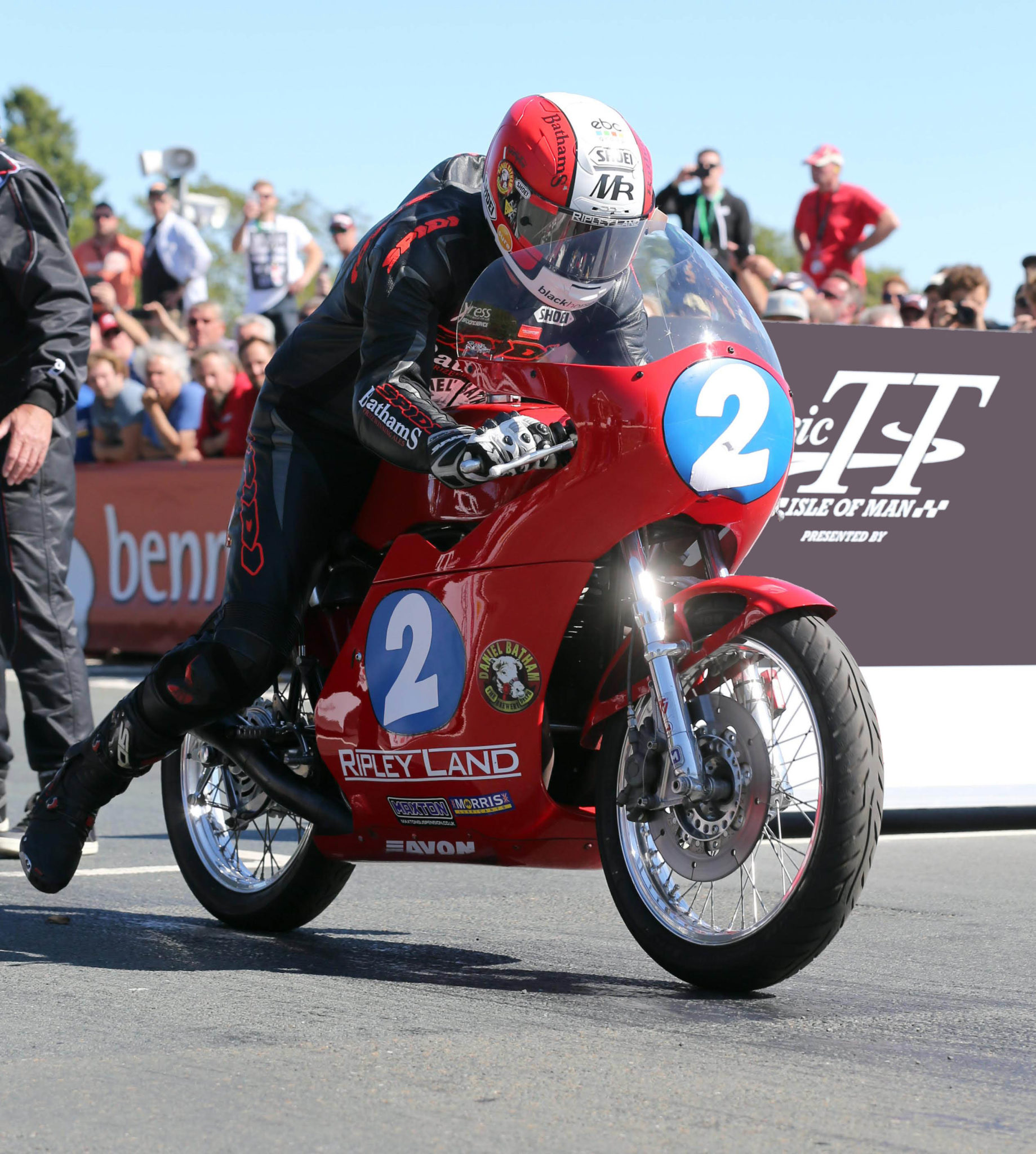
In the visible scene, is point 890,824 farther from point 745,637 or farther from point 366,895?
point 745,637

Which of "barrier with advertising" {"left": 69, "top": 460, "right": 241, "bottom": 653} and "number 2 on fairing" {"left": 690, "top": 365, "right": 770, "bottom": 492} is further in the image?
"barrier with advertising" {"left": 69, "top": 460, "right": 241, "bottom": 653}

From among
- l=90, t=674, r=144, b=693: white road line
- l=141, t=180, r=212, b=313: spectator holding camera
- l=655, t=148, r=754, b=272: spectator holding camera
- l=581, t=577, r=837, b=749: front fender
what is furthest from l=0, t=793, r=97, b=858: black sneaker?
l=141, t=180, r=212, b=313: spectator holding camera

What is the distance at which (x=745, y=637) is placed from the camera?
152 inches

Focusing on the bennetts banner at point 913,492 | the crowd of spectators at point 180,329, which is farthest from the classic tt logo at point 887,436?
the crowd of spectators at point 180,329

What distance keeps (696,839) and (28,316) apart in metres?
3.10

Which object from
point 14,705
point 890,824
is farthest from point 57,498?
point 14,705

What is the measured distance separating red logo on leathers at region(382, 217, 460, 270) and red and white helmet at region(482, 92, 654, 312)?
0.37 ft

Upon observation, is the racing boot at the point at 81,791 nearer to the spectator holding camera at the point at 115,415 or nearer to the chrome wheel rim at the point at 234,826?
the chrome wheel rim at the point at 234,826

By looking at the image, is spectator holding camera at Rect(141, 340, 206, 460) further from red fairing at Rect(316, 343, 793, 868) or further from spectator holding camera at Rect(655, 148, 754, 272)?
red fairing at Rect(316, 343, 793, 868)

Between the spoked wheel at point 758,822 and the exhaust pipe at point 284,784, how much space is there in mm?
745

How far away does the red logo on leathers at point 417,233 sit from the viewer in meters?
4.12

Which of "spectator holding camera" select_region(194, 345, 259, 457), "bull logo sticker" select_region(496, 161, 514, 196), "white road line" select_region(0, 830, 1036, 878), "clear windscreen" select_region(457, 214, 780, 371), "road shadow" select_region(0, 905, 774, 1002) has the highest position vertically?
"bull logo sticker" select_region(496, 161, 514, 196)

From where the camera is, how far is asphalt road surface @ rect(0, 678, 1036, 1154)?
9.64 ft

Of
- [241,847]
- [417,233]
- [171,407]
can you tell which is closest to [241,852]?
[241,847]
